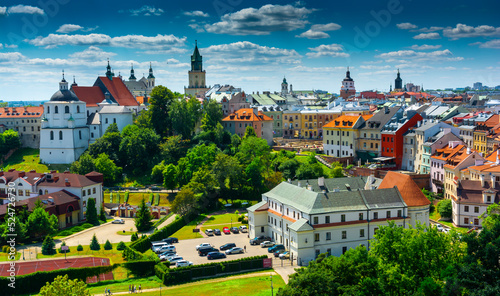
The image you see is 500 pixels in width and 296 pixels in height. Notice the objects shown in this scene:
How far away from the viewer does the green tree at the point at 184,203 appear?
7081cm

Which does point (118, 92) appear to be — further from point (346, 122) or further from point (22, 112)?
point (346, 122)

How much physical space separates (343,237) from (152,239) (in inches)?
897

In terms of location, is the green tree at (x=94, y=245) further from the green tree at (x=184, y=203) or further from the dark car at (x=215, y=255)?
the dark car at (x=215, y=255)

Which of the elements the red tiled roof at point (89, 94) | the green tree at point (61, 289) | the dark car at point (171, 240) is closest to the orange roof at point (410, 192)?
the dark car at point (171, 240)

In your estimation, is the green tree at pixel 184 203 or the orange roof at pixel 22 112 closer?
the green tree at pixel 184 203

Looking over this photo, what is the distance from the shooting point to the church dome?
330 feet

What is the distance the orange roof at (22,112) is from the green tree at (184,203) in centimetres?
6403

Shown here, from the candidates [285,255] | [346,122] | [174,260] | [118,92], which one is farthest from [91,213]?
[118,92]

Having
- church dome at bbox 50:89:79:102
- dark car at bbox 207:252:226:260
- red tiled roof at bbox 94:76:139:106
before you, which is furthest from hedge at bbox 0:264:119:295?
red tiled roof at bbox 94:76:139:106

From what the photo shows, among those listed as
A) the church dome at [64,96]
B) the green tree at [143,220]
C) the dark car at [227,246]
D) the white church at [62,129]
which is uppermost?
the church dome at [64,96]

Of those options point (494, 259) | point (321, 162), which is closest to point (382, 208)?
point (494, 259)

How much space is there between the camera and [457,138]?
3152 inches

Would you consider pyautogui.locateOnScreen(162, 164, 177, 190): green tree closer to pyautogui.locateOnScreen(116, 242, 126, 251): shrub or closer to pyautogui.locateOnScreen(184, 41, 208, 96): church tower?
pyautogui.locateOnScreen(116, 242, 126, 251): shrub

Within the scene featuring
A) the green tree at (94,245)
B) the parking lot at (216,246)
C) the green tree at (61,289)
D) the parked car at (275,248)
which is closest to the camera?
the green tree at (61,289)
